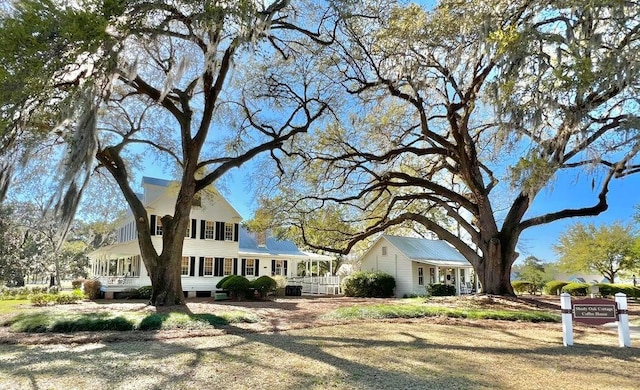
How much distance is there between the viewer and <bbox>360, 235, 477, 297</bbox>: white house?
2608 cm

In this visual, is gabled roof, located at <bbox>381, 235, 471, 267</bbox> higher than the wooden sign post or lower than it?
higher

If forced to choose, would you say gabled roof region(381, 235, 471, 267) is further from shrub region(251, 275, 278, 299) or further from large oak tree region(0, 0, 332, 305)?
large oak tree region(0, 0, 332, 305)

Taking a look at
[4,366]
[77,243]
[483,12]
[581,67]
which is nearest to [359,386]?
[4,366]

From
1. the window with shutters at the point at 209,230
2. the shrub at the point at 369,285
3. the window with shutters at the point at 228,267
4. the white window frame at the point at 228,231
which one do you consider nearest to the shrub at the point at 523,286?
the shrub at the point at 369,285

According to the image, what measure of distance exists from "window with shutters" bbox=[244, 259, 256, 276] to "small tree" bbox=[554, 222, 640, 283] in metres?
24.9

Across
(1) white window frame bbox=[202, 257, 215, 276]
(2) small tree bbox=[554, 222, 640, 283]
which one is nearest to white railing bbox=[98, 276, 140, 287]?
(1) white window frame bbox=[202, 257, 215, 276]

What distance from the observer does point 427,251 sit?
94.7 ft

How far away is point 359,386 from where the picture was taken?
4.84 metres

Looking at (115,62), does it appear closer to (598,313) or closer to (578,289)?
(598,313)

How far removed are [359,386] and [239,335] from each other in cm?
428

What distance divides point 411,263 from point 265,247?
34.4ft

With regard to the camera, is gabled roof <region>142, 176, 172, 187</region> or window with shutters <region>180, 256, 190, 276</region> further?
gabled roof <region>142, 176, 172, 187</region>

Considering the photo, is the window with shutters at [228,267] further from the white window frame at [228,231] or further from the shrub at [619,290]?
the shrub at [619,290]

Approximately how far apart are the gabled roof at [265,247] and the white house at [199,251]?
10 cm
